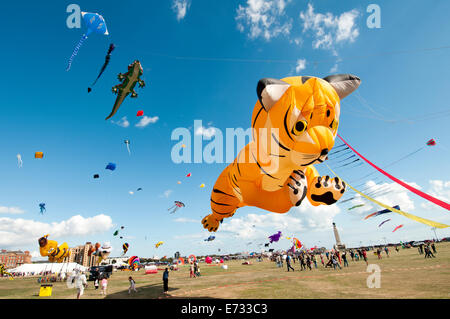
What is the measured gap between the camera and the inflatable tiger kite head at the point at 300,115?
4.25 meters

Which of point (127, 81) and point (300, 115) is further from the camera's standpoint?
point (127, 81)

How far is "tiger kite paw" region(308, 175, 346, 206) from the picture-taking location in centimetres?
579

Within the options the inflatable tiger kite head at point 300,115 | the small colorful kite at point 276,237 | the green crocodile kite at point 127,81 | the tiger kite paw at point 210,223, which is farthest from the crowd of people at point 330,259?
the green crocodile kite at point 127,81

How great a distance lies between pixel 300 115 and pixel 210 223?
656 centimetres

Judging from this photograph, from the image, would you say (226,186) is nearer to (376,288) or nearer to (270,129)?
(270,129)

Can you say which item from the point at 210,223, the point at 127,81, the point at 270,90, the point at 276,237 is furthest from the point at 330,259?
the point at 127,81

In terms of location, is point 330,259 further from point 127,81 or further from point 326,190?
point 127,81

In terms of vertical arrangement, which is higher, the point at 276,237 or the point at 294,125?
the point at 294,125

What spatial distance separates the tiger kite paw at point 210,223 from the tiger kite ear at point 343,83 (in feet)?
21.8

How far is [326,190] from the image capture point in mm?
5809

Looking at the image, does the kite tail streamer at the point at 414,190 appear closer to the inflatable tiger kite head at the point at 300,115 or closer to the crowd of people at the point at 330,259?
the inflatable tiger kite head at the point at 300,115

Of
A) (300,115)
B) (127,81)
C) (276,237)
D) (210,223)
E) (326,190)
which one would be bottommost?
(276,237)
